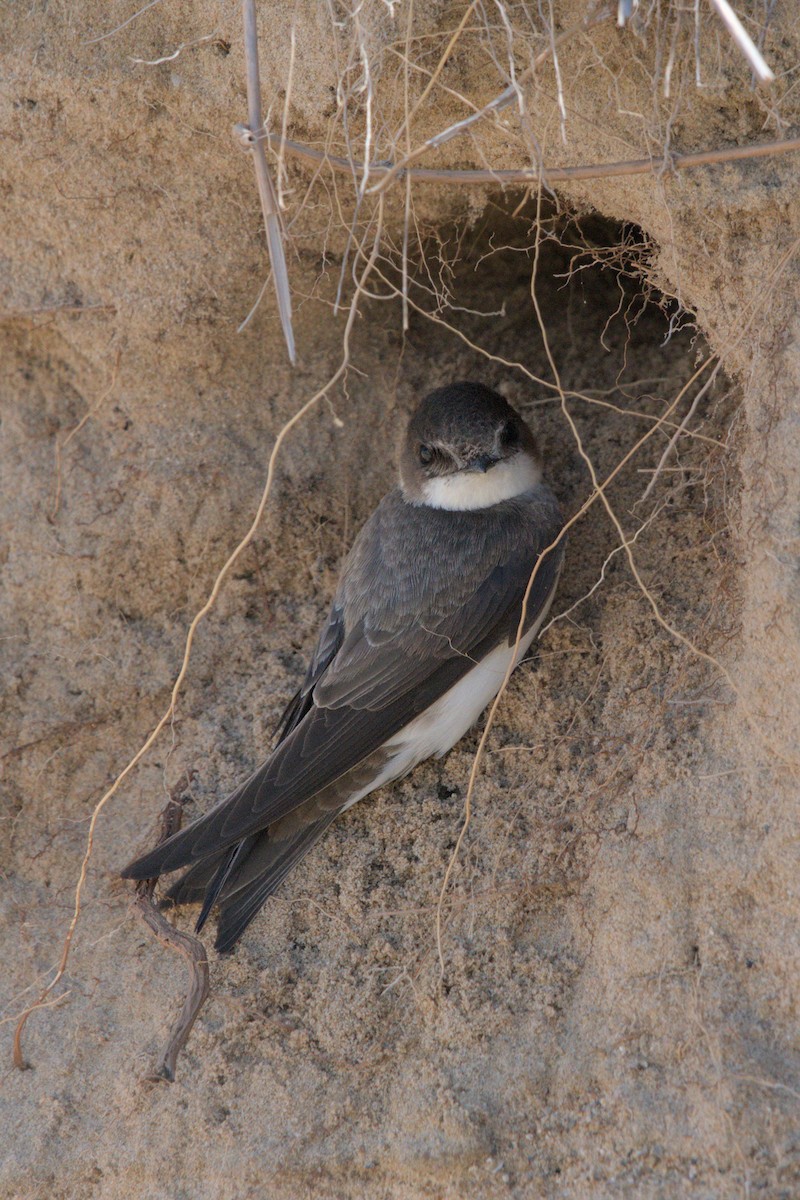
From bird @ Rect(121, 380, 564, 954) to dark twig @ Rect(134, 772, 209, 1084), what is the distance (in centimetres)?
5

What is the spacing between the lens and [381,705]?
242 cm

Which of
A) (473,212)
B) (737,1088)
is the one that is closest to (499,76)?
(473,212)

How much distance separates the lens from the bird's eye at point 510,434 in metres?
2.68

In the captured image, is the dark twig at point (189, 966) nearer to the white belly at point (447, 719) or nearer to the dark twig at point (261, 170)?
the white belly at point (447, 719)

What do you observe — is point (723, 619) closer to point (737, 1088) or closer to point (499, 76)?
point (737, 1088)

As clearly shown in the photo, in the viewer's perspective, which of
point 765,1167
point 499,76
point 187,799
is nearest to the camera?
point 765,1167

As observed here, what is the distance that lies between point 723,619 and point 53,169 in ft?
6.06

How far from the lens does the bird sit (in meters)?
2.31

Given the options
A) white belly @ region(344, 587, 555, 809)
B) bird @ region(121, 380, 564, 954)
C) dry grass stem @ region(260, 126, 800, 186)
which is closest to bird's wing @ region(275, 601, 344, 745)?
bird @ region(121, 380, 564, 954)

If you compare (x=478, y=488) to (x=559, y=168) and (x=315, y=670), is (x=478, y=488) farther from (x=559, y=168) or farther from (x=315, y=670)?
(x=559, y=168)

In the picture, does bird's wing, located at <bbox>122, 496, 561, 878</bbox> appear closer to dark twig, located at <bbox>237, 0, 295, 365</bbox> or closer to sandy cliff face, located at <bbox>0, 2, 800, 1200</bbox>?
sandy cliff face, located at <bbox>0, 2, 800, 1200</bbox>

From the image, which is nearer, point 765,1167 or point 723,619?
point 765,1167

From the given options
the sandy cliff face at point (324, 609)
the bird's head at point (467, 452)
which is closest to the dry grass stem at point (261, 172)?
the sandy cliff face at point (324, 609)

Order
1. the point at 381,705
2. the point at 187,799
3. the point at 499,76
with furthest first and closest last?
1. the point at 187,799
2. the point at 381,705
3. the point at 499,76
